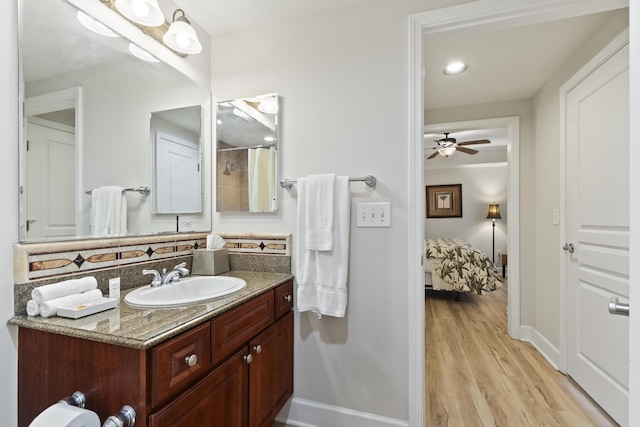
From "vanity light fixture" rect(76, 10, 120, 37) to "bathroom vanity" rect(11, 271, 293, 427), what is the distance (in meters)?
1.17

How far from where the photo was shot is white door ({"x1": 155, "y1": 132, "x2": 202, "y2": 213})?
1558mm

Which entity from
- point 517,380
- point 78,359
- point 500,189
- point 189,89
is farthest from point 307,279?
point 500,189

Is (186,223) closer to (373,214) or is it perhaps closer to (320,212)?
(320,212)

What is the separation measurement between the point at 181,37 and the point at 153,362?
149cm

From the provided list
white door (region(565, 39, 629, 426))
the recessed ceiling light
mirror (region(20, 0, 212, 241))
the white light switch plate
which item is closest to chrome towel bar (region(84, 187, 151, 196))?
mirror (region(20, 0, 212, 241))

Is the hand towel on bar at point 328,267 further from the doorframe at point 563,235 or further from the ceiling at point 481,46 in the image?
the doorframe at point 563,235

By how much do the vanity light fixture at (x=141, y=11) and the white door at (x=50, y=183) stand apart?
1.98ft

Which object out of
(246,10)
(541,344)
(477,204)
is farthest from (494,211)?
(246,10)

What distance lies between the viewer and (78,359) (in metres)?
0.85

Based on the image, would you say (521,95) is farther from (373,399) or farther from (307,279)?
(373,399)

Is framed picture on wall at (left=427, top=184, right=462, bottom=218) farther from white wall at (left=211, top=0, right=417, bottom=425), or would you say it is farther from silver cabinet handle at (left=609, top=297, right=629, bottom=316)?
silver cabinet handle at (left=609, top=297, right=629, bottom=316)

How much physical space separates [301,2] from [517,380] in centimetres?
283

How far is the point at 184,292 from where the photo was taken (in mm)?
1386

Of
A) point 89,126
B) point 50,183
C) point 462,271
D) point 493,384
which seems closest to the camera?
point 50,183
